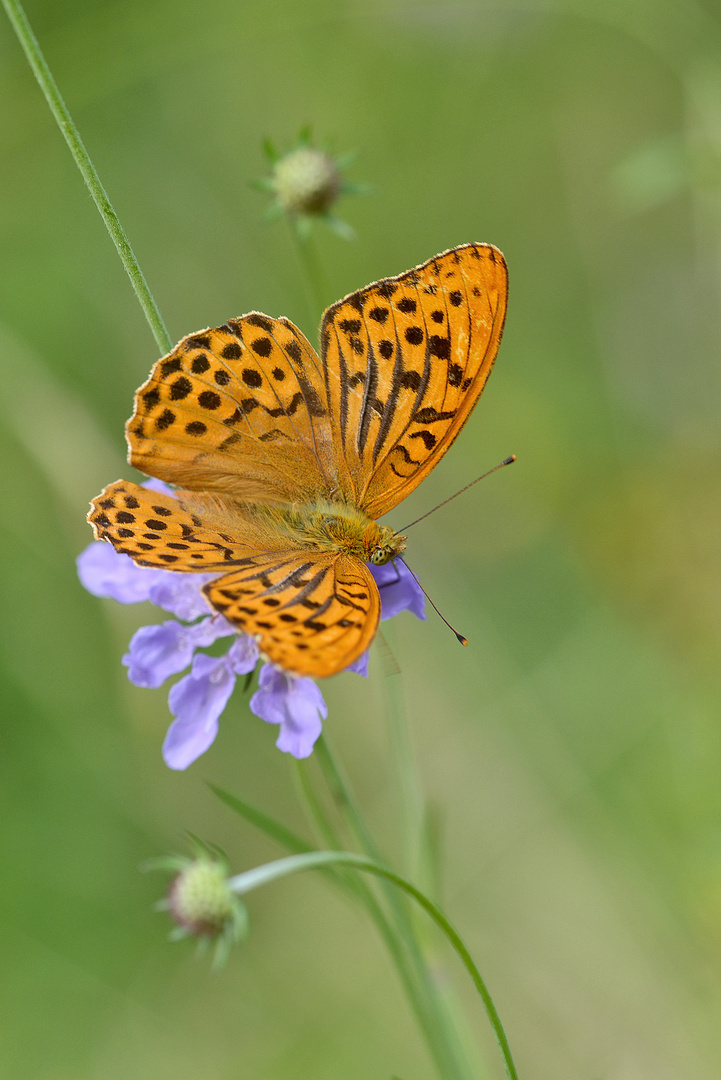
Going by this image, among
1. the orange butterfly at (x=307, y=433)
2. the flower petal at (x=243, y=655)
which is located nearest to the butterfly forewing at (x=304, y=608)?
the orange butterfly at (x=307, y=433)

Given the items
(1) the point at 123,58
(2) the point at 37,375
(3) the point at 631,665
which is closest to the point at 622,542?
(3) the point at 631,665

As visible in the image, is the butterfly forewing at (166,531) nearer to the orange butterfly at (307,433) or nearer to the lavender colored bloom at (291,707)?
the orange butterfly at (307,433)

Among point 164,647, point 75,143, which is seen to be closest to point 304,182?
point 75,143

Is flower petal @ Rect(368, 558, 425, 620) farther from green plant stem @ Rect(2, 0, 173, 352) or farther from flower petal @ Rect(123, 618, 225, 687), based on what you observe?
green plant stem @ Rect(2, 0, 173, 352)

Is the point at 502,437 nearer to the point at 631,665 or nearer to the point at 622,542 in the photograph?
the point at 622,542

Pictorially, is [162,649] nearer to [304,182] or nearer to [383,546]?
[383,546]

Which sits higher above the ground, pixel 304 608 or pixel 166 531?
pixel 166 531
